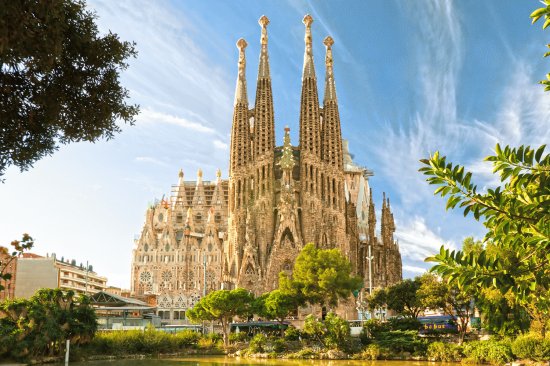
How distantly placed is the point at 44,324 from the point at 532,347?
2585 centimetres

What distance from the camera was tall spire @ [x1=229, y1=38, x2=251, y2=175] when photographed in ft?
254

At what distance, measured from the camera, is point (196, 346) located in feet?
143

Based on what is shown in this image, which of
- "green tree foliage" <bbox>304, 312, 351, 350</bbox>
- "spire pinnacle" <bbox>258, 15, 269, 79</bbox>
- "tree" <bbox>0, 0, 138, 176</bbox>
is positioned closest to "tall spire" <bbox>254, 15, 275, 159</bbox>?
"spire pinnacle" <bbox>258, 15, 269, 79</bbox>

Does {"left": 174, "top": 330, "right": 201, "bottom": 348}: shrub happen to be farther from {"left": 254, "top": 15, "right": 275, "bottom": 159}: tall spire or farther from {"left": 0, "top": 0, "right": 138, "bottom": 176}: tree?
{"left": 254, "top": 15, "right": 275, "bottom": 159}: tall spire

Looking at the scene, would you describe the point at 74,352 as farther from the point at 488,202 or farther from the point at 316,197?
the point at 316,197

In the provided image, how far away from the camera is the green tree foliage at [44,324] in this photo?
29672 mm

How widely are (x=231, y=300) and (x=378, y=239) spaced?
49237 millimetres

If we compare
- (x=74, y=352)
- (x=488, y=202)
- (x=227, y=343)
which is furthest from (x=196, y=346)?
(x=488, y=202)

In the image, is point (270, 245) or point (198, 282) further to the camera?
point (198, 282)

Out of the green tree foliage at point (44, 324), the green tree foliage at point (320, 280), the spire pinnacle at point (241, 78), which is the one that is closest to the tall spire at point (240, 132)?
the spire pinnacle at point (241, 78)

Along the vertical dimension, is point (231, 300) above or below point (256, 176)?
below

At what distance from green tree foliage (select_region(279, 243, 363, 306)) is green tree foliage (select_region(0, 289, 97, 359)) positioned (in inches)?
788

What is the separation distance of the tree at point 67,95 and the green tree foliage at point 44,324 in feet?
67.5

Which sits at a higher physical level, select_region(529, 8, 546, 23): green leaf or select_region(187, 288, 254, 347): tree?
select_region(529, 8, 546, 23): green leaf
